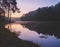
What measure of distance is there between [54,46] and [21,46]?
460 centimetres

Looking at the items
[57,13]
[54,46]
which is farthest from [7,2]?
[57,13]

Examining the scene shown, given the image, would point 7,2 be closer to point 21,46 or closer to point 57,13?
point 21,46

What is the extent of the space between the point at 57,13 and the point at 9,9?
2561 inches

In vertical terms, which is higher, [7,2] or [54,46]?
[7,2]

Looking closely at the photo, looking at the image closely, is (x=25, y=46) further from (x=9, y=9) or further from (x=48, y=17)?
(x=48, y=17)

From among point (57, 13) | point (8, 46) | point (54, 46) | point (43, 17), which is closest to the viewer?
point (8, 46)

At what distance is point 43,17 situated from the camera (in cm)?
13600

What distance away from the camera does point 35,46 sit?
18.4 meters

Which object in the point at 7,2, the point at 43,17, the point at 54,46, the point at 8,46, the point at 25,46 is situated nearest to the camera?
the point at 8,46

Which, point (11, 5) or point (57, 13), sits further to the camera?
point (57, 13)

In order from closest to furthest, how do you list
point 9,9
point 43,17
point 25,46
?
point 25,46
point 9,9
point 43,17

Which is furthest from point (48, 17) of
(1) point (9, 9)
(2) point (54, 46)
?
(2) point (54, 46)

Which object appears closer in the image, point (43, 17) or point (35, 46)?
point (35, 46)

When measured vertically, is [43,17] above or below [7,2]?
below
